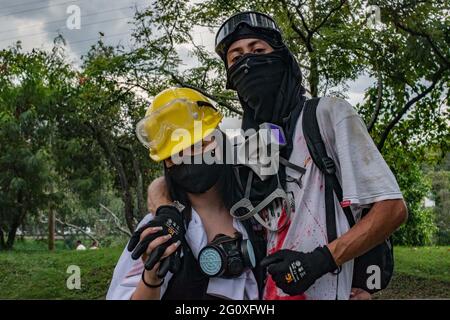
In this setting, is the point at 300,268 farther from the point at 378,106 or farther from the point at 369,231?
the point at 378,106

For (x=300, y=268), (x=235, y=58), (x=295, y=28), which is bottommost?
(x=300, y=268)

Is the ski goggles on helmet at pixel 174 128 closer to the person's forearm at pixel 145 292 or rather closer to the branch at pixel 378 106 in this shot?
the person's forearm at pixel 145 292

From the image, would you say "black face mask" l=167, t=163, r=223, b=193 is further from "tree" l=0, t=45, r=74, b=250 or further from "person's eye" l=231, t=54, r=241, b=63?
"tree" l=0, t=45, r=74, b=250

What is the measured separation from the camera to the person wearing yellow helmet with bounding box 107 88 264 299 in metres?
1.67

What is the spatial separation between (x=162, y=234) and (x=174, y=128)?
1.34 ft

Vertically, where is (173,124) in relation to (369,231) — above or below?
above

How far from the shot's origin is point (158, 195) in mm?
1866

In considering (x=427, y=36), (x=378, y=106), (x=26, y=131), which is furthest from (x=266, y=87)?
(x=26, y=131)

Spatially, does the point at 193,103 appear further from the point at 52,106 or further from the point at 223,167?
the point at 52,106

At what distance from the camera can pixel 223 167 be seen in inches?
73.4

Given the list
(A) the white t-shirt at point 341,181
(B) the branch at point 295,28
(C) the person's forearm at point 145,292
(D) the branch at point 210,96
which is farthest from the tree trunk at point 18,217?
(A) the white t-shirt at point 341,181

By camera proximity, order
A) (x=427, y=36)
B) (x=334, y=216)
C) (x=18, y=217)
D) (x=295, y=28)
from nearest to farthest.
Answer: (x=334, y=216), (x=427, y=36), (x=295, y=28), (x=18, y=217)

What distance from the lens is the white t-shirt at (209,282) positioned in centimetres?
172

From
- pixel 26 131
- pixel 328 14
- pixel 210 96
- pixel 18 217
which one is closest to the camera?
pixel 210 96
